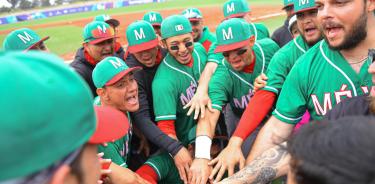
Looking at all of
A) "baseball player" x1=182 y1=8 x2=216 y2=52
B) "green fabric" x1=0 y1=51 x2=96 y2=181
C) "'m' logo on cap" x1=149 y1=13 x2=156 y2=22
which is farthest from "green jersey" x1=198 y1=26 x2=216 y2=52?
"green fabric" x1=0 y1=51 x2=96 y2=181

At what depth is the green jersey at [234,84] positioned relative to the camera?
11.6ft

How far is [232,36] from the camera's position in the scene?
3.65 m

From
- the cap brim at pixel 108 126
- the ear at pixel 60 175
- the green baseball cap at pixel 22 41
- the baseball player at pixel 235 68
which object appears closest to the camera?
the ear at pixel 60 175

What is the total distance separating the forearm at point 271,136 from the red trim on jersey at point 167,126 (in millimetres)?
981

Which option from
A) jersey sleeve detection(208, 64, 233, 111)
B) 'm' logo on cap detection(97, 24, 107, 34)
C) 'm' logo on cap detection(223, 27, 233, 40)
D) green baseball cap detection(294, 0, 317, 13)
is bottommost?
jersey sleeve detection(208, 64, 233, 111)

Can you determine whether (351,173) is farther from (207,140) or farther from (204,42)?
(204,42)

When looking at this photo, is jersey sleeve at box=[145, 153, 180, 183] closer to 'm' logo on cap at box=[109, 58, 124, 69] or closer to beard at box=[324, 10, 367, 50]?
'm' logo on cap at box=[109, 58, 124, 69]

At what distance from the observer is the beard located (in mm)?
2377

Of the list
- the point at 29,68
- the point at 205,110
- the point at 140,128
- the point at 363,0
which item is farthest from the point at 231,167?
the point at 29,68

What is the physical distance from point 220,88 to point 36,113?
269 centimetres

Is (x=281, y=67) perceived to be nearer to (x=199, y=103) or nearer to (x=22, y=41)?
(x=199, y=103)

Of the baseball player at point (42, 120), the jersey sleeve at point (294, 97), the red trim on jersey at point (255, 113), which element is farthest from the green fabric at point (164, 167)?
the baseball player at point (42, 120)

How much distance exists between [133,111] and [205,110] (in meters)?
0.70

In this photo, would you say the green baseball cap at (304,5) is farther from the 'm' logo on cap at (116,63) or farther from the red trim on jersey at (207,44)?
the red trim on jersey at (207,44)
